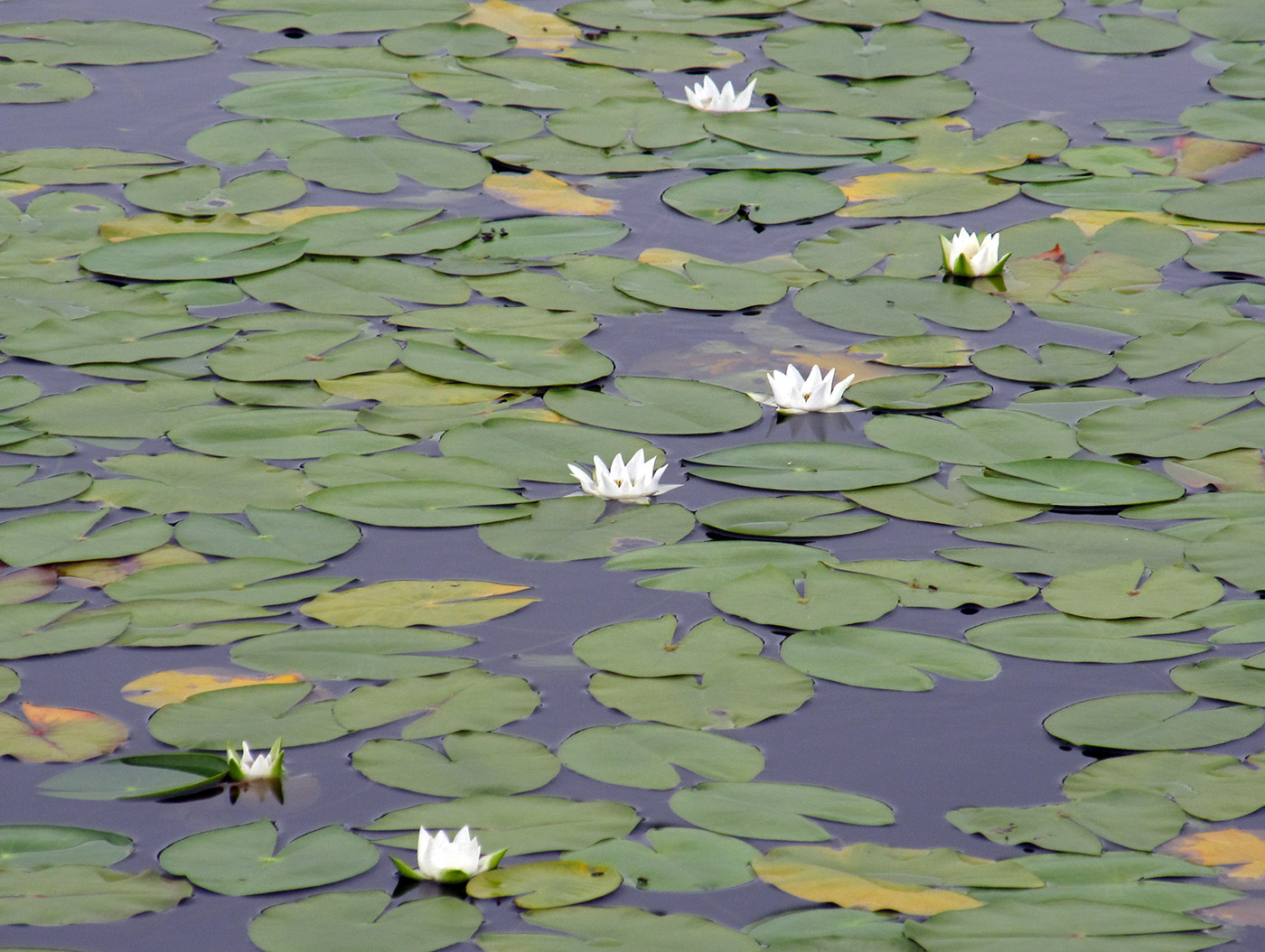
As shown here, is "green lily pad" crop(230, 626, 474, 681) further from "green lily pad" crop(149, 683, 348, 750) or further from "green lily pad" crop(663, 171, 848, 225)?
"green lily pad" crop(663, 171, 848, 225)

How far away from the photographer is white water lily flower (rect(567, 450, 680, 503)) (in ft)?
11.2

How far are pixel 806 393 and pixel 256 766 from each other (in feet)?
5.85

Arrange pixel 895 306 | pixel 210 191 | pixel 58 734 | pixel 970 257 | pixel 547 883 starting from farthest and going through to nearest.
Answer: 1. pixel 210 191
2. pixel 970 257
3. pixel 895 306
4. pixel 58 734
5. pixel 547 883

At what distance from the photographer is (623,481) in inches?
134

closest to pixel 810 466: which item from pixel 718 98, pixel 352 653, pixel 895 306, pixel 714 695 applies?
pixel 714 695

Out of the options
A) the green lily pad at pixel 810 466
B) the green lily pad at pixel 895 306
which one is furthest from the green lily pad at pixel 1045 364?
the green lily pad at pixel 810 466

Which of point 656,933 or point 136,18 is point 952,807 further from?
point 136,18

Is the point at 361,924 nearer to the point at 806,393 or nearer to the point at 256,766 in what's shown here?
the point at 256,766

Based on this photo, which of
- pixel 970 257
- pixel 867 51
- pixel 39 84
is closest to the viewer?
pixel 970 257

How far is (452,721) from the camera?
274 centimetres

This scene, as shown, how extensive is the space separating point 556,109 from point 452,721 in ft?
11.2

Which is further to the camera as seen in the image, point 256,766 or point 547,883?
point 256,766

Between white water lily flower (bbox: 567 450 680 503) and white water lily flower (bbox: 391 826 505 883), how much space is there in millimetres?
1208

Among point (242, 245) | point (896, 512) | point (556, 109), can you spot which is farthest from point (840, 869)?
point (556, 109)
